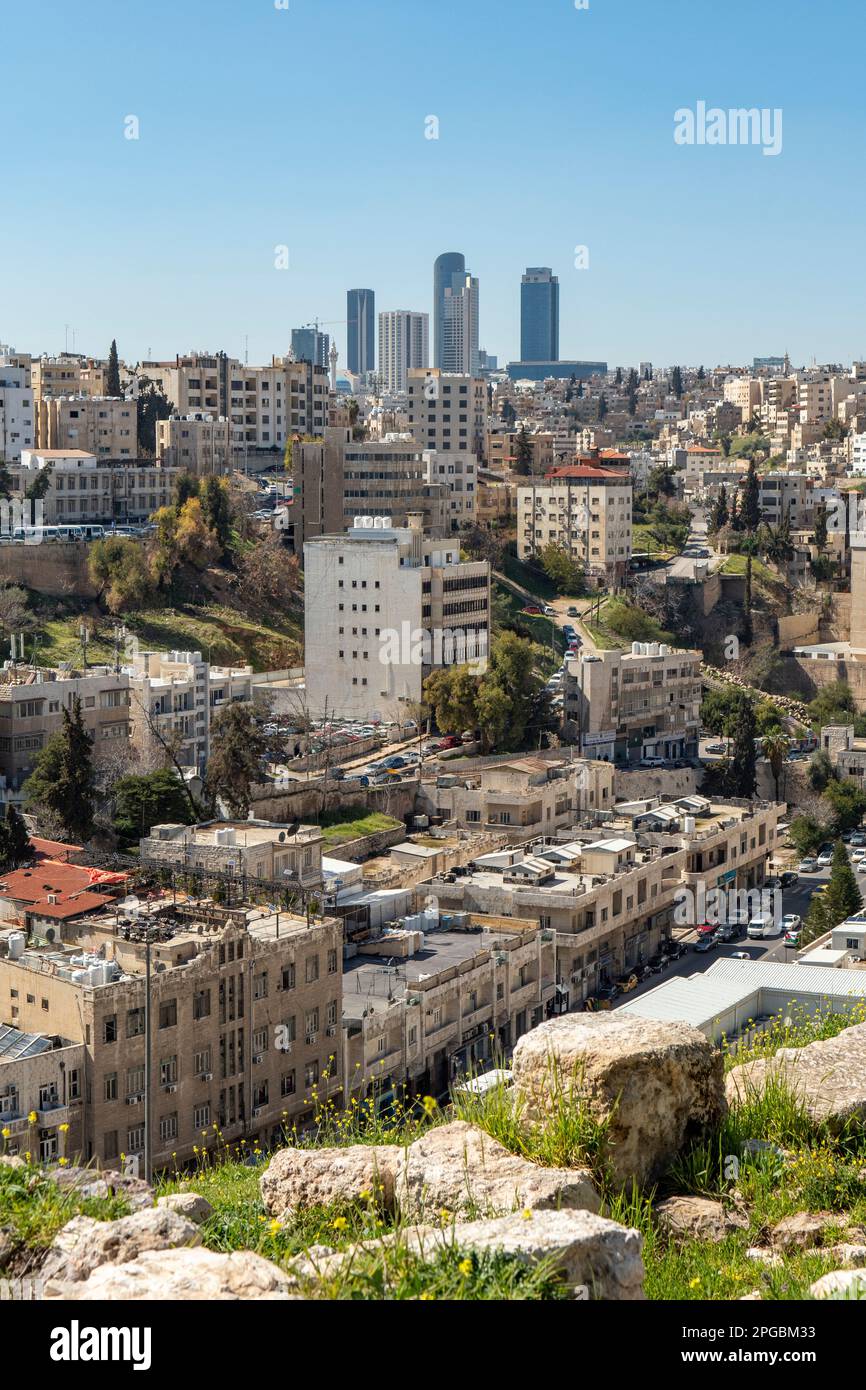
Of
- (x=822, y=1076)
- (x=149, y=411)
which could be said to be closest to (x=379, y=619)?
(x=149, y=411)

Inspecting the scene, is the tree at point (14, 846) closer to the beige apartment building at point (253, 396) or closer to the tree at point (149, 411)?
the tree at point (149, 411)

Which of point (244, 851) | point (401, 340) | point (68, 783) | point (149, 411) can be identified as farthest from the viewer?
point (401, 340)

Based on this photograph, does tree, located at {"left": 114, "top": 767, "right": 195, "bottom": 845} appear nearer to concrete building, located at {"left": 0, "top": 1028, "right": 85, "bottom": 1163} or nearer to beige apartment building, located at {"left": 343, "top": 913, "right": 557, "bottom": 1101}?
beige apartment building, located at {"left": 343, "top": 913, "right": 557, "bottom": 1101}

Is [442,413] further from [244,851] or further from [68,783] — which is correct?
[244,851]

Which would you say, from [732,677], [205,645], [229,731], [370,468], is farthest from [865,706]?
[229,731]

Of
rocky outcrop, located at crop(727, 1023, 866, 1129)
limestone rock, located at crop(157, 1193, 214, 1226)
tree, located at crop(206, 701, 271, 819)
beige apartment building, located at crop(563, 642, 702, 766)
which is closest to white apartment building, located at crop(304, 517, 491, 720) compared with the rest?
beige apartment building, located at crop(563, 642, 702, 766)

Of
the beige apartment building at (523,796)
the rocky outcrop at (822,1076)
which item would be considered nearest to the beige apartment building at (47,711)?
the beige apartment building at (523,796)
